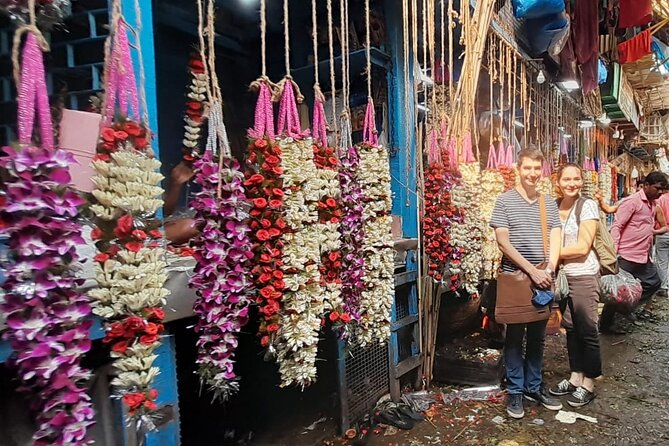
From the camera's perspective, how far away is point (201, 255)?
1703 mm

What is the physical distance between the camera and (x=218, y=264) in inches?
66.5

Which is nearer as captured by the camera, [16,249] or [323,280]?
[16,249]

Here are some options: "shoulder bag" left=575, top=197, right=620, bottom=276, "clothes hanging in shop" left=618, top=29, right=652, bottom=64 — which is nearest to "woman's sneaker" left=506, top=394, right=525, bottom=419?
"shoulder bag" left=575, top=197, right=620, bottom=276

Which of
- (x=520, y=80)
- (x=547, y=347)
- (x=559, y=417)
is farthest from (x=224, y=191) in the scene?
(x=520, y=80)

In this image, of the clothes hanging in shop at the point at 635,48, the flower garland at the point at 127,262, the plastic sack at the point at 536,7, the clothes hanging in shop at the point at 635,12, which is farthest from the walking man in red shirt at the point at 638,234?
the flower garland at the point at 127,262

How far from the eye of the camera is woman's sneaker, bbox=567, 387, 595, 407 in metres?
3.57

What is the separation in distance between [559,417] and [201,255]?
320cm

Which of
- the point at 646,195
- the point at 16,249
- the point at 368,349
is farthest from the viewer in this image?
the point at 646,195

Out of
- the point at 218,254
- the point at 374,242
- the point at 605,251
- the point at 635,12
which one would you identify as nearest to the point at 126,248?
the point at 218,254

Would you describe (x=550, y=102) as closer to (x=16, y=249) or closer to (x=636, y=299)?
(x=636, y=299)

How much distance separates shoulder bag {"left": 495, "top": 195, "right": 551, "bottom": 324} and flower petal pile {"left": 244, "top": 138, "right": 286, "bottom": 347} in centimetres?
209

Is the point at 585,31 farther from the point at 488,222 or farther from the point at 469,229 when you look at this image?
the point at 469,229

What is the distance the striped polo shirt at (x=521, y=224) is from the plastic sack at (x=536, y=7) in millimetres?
2959

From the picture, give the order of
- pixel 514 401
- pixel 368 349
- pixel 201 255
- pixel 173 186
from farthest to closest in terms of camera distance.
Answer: pixel 368 349, pixel 514 401, pixel 173 186, pixel 201 255
